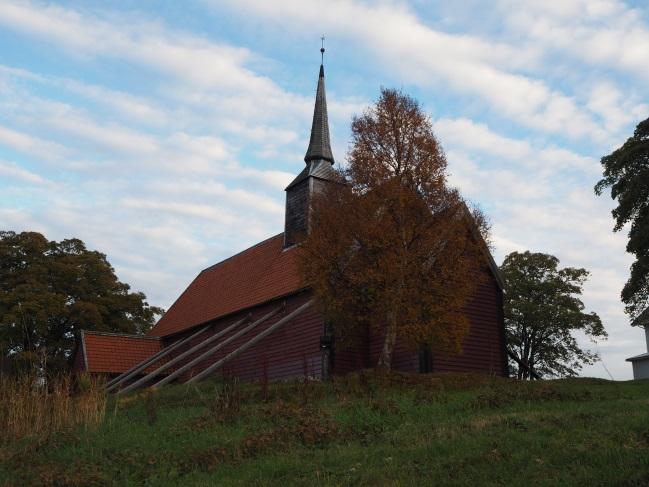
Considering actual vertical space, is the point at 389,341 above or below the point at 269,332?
below

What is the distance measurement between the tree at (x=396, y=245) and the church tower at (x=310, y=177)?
9.95 m

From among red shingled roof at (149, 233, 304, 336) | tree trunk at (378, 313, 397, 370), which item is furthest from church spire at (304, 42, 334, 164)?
tree trunk at (378, 313, 397, 370)

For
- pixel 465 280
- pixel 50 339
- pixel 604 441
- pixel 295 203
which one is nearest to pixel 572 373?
pixel 295 203

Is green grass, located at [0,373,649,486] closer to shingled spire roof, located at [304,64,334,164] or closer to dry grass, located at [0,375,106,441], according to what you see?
dry grass, located at [0,375,106,441]

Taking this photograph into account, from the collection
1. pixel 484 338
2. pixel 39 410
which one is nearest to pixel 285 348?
pixel 484 338

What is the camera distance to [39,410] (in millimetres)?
14672

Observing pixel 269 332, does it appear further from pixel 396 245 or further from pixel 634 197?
pixel 634 197

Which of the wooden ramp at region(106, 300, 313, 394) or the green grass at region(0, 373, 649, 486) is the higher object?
the wooden ramp at region(106, 300, 313, 394)

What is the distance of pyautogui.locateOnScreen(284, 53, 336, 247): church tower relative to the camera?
107 feet

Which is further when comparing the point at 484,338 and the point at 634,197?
the point at 634,197

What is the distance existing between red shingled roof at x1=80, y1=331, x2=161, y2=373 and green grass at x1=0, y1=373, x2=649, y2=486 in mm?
19781

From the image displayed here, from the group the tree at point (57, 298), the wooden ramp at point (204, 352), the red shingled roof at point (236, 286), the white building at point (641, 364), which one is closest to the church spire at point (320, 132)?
the red shingled roof at point (236, 286)

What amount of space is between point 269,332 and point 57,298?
2081 cm

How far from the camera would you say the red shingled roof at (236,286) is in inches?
1184
